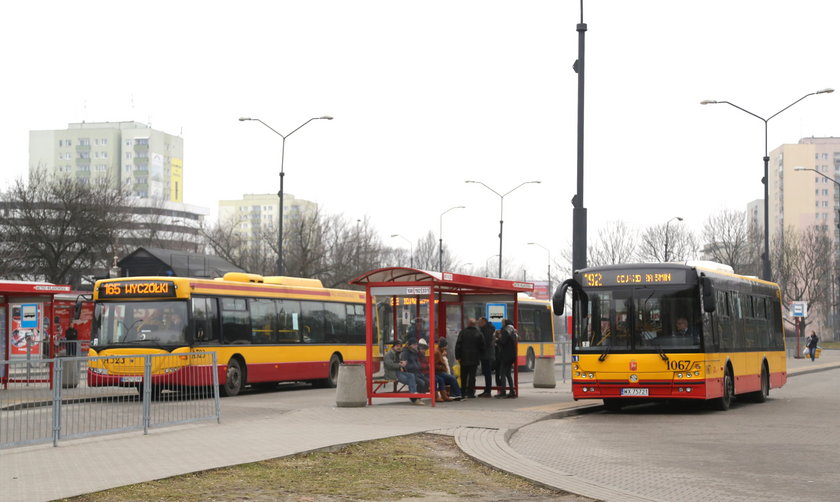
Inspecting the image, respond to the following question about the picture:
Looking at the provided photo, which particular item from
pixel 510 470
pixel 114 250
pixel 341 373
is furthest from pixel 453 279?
pixel 114 250

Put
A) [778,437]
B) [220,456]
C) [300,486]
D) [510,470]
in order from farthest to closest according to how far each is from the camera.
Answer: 1. [778,437]
2. [220,456]
3. [510,470]
4. [300,486]

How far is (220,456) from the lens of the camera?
12.5 meters

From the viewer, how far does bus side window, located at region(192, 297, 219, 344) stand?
25.5m

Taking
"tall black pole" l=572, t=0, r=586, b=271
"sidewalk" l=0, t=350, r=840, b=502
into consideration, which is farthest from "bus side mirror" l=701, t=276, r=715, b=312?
"tall black pole" l=572, t=0, r=586, b=271

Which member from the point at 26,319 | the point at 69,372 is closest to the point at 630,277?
the point at 69,372

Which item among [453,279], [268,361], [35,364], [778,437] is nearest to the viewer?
[35,364]

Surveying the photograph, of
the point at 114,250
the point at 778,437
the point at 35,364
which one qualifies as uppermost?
the point at 114,250

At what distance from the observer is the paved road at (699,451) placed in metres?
11.1

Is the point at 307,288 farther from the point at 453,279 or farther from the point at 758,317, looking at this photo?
the point at 758,317

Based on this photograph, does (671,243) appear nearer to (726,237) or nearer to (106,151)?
(726,237)

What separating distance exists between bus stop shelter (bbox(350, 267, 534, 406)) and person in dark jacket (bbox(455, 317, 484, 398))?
2.73 feet

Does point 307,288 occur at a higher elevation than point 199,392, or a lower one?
higher

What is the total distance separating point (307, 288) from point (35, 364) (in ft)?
53.0

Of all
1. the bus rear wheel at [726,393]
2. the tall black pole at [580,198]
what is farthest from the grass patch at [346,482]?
the tall black pole at [580,198]
